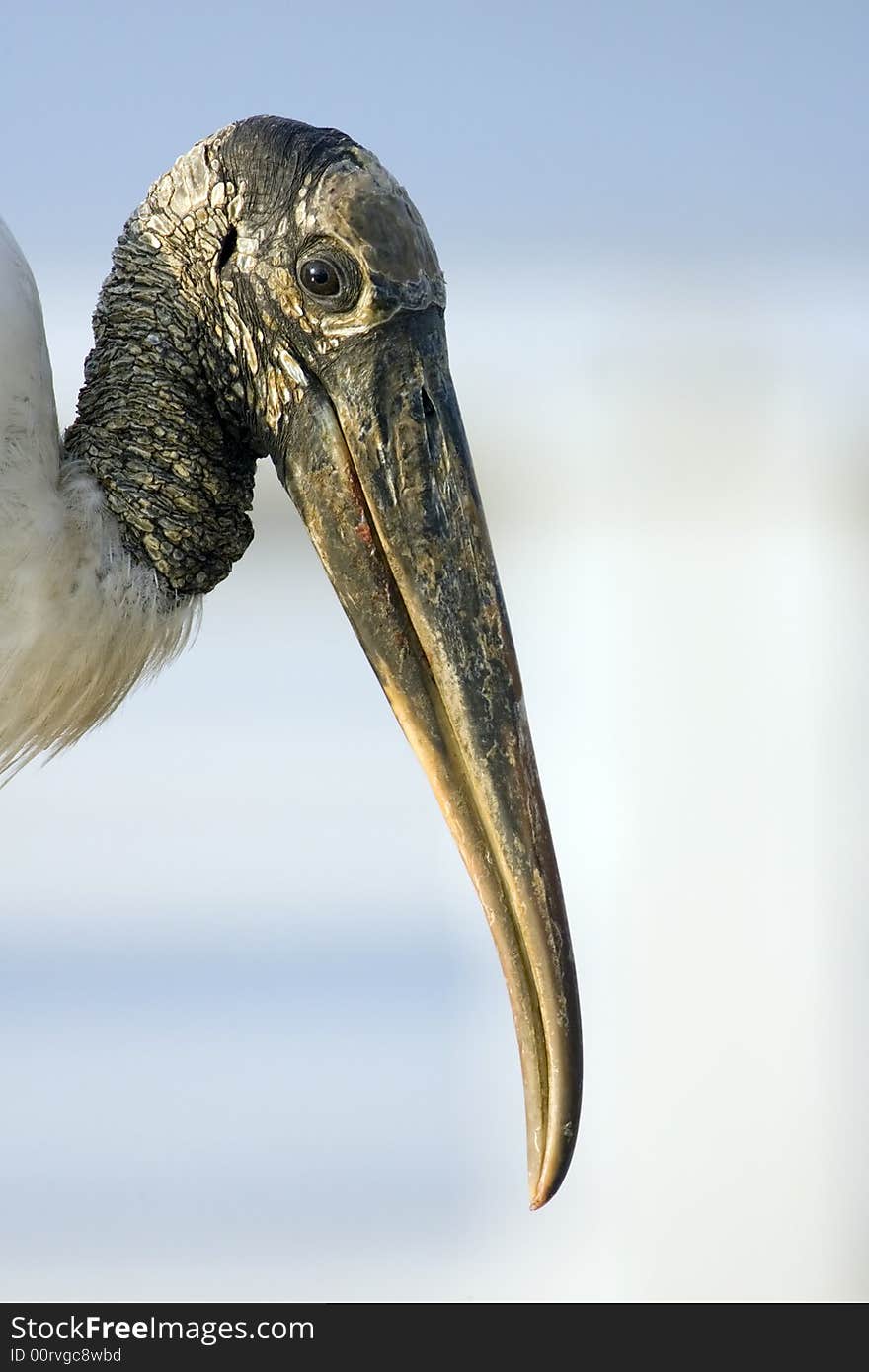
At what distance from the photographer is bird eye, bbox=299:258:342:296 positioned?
5.09ft

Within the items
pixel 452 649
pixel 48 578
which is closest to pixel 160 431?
pixel 48 578

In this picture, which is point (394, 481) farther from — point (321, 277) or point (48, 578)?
point (48, 578)

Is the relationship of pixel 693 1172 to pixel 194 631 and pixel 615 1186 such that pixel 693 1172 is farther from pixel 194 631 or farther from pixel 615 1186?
pixel 194 631

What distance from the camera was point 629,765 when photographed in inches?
250

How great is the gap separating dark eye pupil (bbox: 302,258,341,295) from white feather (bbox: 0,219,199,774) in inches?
11.0

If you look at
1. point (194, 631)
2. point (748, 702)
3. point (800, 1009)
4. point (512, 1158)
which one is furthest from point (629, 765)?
point (194, 631)

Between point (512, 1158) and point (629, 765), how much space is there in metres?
1.55

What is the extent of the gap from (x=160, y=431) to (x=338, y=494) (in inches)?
9.3

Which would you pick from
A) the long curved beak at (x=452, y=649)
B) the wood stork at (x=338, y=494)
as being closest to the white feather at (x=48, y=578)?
the wood stork at (x=338, y=494)

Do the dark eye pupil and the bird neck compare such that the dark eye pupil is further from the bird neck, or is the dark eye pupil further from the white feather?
the white feather

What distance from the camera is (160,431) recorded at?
1.69 m

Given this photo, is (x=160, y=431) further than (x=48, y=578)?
Yes

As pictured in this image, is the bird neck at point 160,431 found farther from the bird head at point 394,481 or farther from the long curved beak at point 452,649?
the long curved beak at point 452,649

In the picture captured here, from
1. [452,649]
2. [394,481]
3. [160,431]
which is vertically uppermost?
[160,431]
